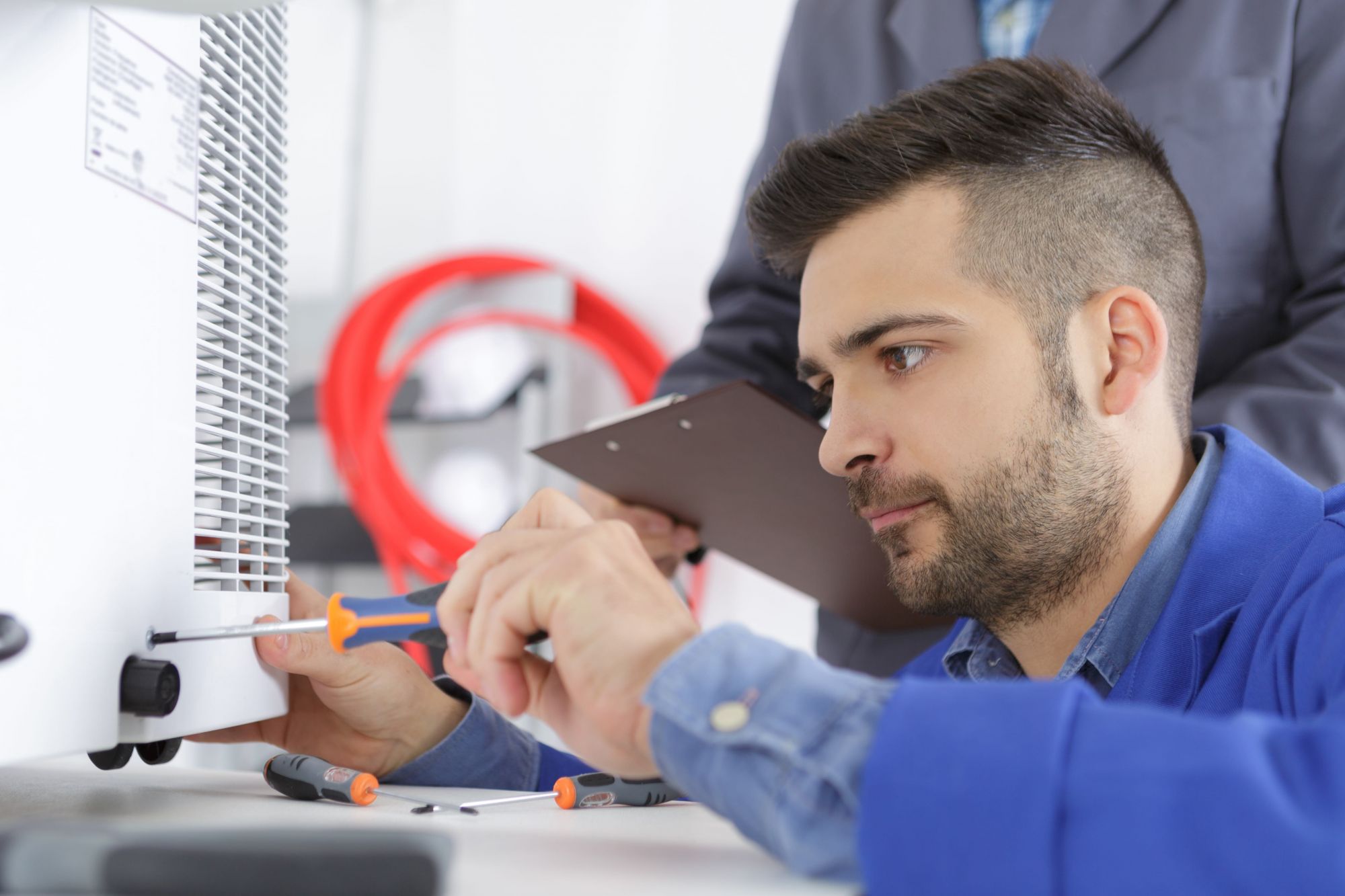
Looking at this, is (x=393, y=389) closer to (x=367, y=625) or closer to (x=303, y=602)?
(x=303, y=602)

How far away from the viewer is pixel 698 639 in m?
0.52

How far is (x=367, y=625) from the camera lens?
62 centimetres

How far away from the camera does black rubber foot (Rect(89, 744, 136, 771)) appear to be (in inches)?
27.1

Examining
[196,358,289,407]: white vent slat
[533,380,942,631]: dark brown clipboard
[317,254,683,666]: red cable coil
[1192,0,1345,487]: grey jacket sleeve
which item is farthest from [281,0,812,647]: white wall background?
[196,358,289,407]: white vent slat

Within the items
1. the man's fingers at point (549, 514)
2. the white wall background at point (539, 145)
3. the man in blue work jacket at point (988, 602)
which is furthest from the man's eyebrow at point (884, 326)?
the white wall background at point (539, 145)

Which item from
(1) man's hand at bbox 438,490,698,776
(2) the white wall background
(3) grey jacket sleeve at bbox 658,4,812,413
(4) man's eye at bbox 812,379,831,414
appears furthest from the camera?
(2) the white wall background

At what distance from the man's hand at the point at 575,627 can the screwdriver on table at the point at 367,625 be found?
2 centimetres

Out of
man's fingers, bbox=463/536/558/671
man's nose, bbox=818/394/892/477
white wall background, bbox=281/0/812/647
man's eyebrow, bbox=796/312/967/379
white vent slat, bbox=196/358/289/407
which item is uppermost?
white wall background, bbox=281/0/812/647

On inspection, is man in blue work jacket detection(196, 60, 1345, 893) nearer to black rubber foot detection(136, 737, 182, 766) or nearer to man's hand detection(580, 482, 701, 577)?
black rubber foot detection(136, 737, 182, 766)

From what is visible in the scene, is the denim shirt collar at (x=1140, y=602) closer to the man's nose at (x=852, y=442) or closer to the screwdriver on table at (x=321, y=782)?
the man's nose at (x=852, y=442)

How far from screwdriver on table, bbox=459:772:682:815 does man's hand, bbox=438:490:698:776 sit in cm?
16

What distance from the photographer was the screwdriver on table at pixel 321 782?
0.73 metres

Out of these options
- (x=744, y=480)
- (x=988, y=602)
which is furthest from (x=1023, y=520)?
(x=744, y=480)

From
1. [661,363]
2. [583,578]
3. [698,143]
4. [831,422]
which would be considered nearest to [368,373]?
[661,363]
